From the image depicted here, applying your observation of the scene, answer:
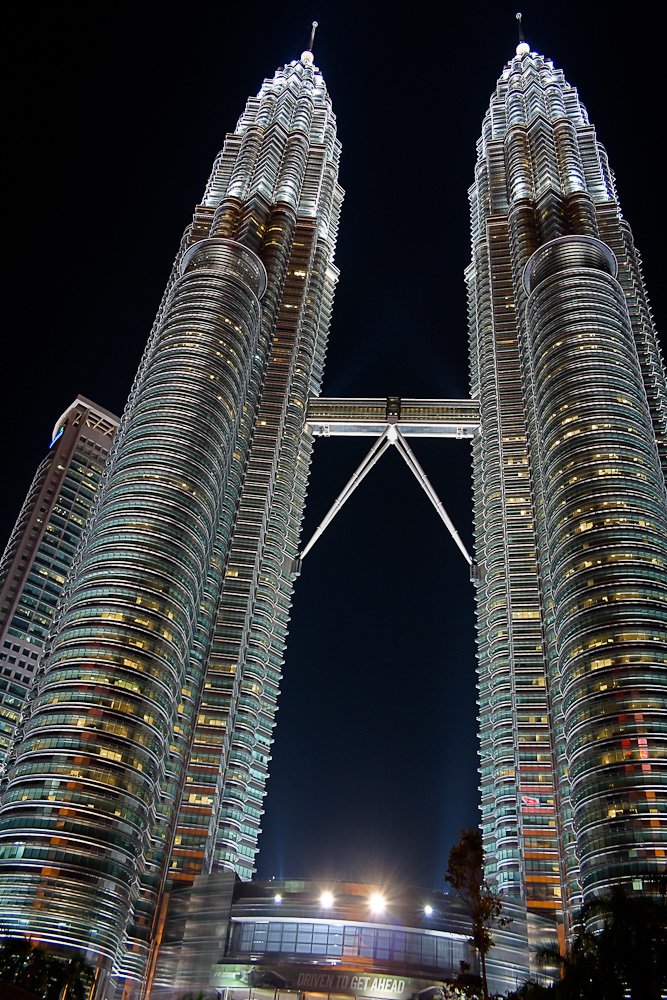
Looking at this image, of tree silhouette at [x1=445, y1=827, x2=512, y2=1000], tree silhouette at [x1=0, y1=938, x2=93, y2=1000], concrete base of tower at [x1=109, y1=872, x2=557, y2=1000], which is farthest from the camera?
concrete base of tower at [x1=109, y1=872, x2=557, y2=1000]

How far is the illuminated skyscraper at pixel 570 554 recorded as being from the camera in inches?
4464

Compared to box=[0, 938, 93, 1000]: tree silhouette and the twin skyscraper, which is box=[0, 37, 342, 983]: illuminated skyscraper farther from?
Answer: box=[0, 938, 93, 1000]: tree silhouette

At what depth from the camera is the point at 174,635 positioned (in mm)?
130250

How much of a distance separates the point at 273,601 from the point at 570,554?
5253cm

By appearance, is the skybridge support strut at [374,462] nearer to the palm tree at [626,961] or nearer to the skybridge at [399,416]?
the skybridge at [399,416]

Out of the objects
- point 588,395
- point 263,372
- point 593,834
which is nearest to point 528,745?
point 593,834

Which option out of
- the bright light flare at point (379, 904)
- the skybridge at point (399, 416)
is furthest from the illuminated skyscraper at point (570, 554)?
the bright light flare at point (379, 904)

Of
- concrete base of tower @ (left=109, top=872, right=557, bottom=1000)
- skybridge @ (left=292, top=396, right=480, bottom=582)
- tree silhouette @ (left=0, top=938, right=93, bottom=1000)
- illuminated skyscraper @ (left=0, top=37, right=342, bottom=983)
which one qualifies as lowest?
tree silhouette @ (left=0, top=938, right=93, bottom=1000)

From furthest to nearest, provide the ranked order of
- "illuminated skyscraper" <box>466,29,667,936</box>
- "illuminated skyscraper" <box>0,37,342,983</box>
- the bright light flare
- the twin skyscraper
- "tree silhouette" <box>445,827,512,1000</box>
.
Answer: "illuminated skyscraper" <box>466,29,667,936</box> < the twin skyscraper < "illuminated skyscraper" <box>0,37,342,983</box> < the bright light flare < "tree silhouette" <box>445,827,512,1000</box>

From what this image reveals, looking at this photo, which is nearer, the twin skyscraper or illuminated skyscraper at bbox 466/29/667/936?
the twin skyscraper

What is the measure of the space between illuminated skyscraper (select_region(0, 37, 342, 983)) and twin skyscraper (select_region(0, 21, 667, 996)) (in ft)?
1.25

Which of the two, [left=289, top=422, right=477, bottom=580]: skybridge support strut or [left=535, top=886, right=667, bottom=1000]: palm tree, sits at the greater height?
[left=289, top=422, right=477, bottom=580]: skybridge support strut

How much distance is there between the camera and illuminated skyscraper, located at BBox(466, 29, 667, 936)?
11338cm

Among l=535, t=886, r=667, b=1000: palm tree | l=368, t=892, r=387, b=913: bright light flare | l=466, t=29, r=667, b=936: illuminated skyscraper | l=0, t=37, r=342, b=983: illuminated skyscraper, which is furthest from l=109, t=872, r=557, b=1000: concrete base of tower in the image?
l=535, t=886, r=667, b=1000: palm tree
